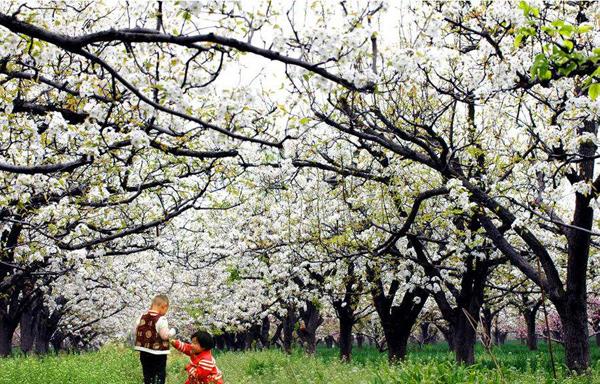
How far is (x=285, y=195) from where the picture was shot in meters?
17.2

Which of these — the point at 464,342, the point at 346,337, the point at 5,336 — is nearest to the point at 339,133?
the point at 464,342

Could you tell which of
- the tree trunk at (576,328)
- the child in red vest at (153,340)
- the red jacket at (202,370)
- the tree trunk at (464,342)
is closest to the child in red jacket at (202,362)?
the red jacket at (202,370)

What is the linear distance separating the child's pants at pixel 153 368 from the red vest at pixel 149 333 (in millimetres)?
154

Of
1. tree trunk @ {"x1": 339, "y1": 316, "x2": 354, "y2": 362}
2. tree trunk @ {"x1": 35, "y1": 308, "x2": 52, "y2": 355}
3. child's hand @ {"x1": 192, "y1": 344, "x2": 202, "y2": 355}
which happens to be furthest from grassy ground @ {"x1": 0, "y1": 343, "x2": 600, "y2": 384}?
tree trunk @ {"x1": 35, "y1": 308, "x2": 52, "y2": 355}

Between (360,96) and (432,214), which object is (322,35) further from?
(432,214)

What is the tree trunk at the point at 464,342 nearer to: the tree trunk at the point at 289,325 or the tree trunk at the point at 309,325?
the tree trunk at the point at 309,325

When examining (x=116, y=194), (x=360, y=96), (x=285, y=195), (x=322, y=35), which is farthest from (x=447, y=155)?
(x=285, y=195)

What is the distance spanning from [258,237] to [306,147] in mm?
8145

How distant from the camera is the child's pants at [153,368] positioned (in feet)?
29.7

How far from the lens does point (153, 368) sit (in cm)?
908

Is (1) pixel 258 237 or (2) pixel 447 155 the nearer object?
(2) pixel 447 155

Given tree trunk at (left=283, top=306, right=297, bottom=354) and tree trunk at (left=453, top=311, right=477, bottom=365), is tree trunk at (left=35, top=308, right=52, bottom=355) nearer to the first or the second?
tree trunk at (left=283, top=306, right=297, bottom=354)

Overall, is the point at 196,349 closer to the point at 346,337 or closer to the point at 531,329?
the point at 346,337

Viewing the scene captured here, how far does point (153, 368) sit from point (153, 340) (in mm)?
429
